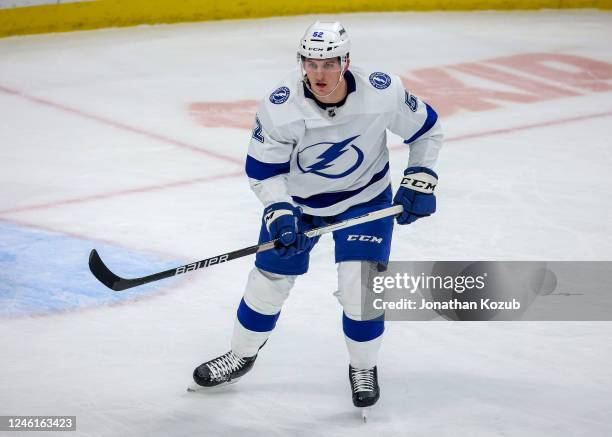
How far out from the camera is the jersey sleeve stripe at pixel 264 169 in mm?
2939

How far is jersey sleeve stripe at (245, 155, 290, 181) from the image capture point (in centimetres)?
294

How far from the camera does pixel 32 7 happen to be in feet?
24.1

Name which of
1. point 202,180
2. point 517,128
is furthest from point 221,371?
point 517,128

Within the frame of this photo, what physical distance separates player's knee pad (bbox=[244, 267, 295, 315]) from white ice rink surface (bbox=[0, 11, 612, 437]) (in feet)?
0.81

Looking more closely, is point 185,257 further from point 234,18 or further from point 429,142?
point 234,18

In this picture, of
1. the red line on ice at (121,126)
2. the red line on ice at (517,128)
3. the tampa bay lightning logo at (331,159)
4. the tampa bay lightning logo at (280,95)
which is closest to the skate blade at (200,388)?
the tampa bay lightning logo at (331,159)

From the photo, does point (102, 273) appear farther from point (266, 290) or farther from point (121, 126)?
point (121, 126)

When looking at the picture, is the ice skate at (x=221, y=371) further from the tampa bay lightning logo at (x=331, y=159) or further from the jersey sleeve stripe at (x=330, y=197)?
the tampa bay lightning logo at (x=331, y=159)

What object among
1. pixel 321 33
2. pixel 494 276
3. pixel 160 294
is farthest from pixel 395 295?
pixel 321 33

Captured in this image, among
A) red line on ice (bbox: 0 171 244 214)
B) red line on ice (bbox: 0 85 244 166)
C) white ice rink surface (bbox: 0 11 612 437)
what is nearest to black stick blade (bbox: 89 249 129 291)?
white ice rink surface (bbox: 0 11 612 437)

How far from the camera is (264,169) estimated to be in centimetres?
294

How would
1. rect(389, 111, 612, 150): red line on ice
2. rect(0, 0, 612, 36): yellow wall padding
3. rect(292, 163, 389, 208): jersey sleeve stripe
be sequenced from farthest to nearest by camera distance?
rect(0, 0, 612, 36): yellow wall padding, rect(389, 111, 612, 150): red line on ice, rect(292, 163, 389, 208): jersey sleeve stripe

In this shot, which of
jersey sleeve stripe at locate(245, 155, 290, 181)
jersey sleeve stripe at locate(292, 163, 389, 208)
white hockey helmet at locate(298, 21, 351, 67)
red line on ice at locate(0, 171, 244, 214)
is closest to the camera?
white hockey helmet at locate(298, 21, 351, 67)

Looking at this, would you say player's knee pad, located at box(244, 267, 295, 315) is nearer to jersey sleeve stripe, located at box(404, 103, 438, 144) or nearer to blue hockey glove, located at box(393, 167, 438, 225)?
blue hockey glove, located at box(393, 167, 438, 225)
